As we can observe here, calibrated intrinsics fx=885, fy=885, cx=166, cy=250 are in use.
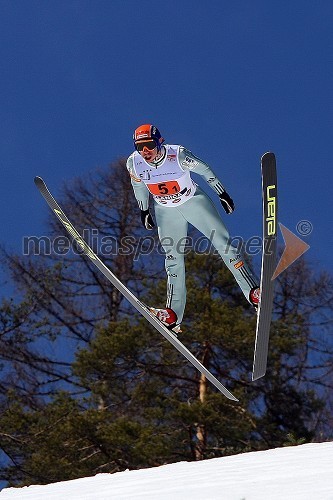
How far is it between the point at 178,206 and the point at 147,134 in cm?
68

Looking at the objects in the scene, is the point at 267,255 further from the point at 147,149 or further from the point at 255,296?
the point at 147,149

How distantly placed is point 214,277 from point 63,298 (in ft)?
12.8

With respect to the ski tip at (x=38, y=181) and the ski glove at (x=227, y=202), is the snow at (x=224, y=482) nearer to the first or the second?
the ski glove at (x=227, y=202)

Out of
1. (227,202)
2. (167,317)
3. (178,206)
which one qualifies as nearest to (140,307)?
(167,317)

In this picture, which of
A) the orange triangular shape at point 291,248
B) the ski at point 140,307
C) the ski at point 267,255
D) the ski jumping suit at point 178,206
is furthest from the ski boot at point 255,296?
the ski at point 140,307

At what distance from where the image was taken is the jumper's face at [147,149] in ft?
21.7

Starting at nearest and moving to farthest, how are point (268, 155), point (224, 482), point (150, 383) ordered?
point (224, 482) → point (268, 155) → point (150, 383)

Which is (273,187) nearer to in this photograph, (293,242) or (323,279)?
(293,242)

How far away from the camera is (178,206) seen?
697 centimetres

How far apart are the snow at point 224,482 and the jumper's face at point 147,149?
228 cm

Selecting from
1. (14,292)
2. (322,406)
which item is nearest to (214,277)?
(322,406)

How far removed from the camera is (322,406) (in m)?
16.1

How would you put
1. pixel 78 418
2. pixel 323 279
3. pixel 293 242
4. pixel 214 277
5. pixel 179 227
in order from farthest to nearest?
pixel 323 279 → pixel 214 277 → pixel 78 418 → pixel 179 227 → pixel 293 242

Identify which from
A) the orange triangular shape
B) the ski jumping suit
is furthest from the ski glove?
the orange triangular shape
